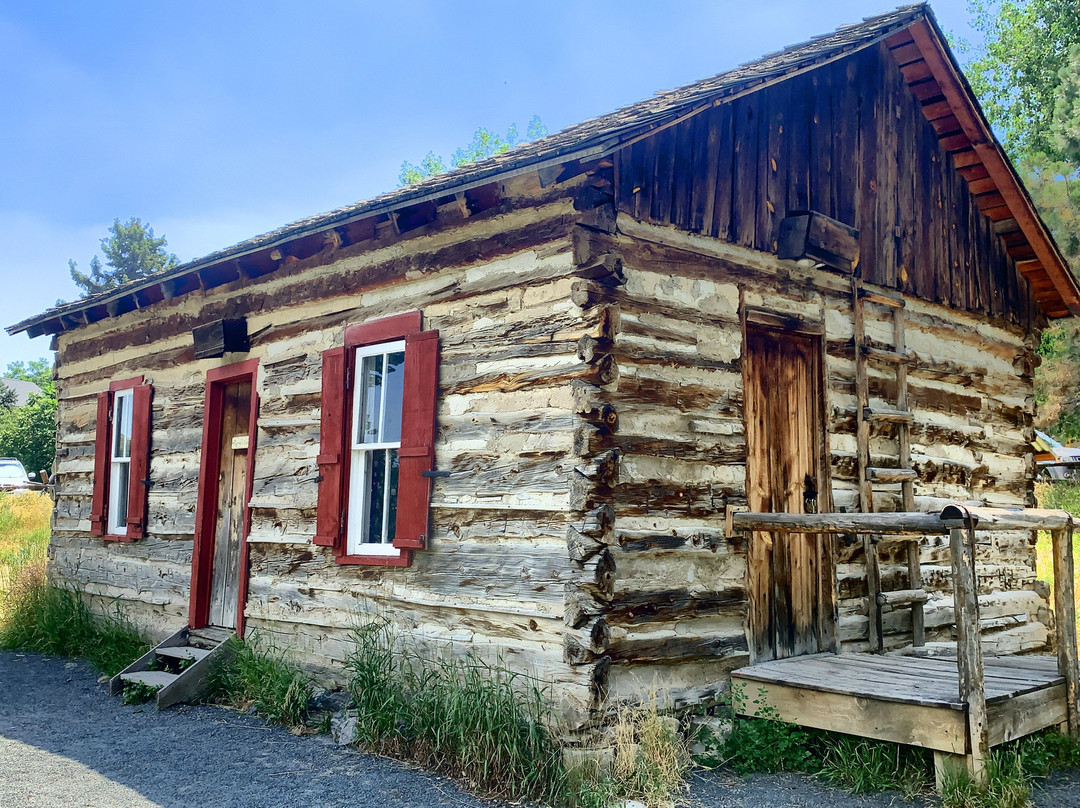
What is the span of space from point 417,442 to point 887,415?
160 inches

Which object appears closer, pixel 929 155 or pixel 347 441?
pixel 347 441

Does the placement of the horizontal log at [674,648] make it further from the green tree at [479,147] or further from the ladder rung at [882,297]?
the green tree at [479,147]

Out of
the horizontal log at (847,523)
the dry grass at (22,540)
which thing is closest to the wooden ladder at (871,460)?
the horizontal log at (847,523)

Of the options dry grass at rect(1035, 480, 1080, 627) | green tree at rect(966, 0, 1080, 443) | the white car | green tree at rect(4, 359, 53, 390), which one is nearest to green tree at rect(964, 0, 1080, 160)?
green tree at rect(966, 0, 1080, 443)

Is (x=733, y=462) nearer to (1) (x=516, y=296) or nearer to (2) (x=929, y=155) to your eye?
(1) (x=516, y=296)

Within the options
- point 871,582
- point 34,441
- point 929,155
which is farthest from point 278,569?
point 34,441

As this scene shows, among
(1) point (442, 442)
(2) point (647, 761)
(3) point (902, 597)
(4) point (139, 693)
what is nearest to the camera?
(2) point (647, 761)

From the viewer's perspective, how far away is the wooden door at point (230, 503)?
29.5ft

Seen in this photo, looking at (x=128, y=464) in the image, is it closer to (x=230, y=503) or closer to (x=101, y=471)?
(x=101, y=471)

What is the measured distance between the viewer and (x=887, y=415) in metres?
7.89

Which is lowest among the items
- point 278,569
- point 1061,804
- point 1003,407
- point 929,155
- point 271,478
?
point 1061,804

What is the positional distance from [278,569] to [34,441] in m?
30.2

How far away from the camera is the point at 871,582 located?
7547 millimetres

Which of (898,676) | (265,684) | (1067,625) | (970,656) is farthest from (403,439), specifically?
(1067,625)
